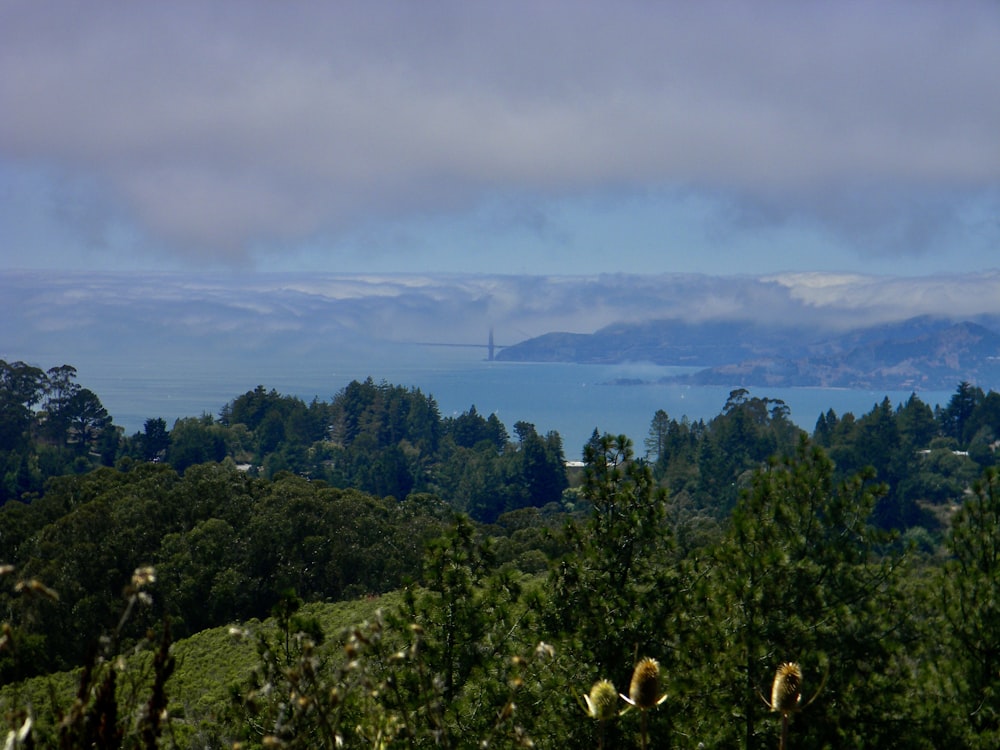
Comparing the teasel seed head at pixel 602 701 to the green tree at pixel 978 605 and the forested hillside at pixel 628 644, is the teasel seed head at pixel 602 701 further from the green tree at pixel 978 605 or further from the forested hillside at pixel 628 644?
the green tree at pixel 978 605

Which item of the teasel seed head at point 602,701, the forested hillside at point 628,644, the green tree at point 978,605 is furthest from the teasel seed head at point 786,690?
the green tree at point 978,605

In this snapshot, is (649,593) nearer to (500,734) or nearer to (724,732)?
(724,732)

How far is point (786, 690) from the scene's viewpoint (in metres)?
2.20

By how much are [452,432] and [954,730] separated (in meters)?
75.1

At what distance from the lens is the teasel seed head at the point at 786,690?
2148 mm

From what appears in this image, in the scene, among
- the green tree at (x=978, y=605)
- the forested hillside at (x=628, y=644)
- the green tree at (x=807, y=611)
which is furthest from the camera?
the green tree at (x=978, y=605)

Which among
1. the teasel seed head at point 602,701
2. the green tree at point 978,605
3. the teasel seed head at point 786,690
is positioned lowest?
the green tree at point 978,605

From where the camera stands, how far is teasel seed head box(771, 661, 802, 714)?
215cm

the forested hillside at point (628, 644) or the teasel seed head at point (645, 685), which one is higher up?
the teasel seed head at point (645, 685)

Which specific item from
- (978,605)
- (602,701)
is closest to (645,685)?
(602,701)

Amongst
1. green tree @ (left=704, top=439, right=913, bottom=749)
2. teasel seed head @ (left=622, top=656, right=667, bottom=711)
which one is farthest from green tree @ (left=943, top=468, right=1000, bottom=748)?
teasel seed head @ (left=622, top=656, right=667, bottom=711)

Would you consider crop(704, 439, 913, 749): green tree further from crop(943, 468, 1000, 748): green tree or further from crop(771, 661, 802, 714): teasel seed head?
crop(771, 661, 802, 714): teasel seed head

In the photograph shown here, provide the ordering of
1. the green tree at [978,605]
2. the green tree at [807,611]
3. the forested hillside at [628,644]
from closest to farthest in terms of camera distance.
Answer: the forested hillside at [628,644]
the green tree at [807,611]
the green tree at [978,605]

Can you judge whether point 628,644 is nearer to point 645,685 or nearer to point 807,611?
point 807,611
